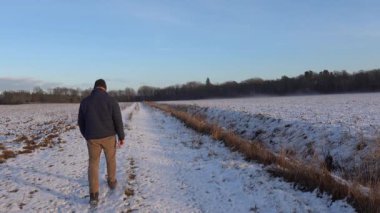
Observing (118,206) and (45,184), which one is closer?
(118,206)

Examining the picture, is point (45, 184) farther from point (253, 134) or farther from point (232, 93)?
point (232, 93)

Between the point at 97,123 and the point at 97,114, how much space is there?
0.18m

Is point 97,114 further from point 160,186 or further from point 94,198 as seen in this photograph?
point 160,186

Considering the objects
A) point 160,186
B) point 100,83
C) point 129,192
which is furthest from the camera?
point 160,186

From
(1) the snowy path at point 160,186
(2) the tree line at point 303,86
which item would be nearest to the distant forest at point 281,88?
(2) the tree line at point 303,86

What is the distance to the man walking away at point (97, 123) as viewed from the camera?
820cm

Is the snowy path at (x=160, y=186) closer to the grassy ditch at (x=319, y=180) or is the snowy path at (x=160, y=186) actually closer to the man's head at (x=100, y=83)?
the grassy ditch at (x=319, y=180)

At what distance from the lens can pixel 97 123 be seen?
324 inches

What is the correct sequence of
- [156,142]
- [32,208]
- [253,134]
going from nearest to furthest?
[32,208] < [156,142] < [253,134]

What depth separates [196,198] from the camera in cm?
832

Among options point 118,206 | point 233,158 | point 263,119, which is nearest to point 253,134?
point 263,119

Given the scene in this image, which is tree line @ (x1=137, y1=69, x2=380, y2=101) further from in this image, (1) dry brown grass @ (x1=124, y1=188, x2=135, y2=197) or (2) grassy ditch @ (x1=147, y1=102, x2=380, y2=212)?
(1) dry brown grass @ (x1=124, y1=188, x2=135, y2=197)

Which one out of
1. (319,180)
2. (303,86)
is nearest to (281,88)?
(303,86)

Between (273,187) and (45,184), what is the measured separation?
5307 millimetres
